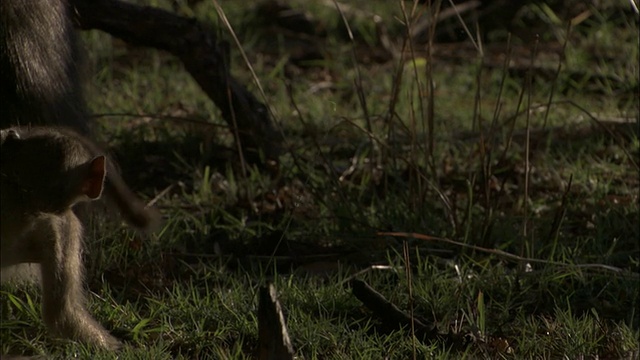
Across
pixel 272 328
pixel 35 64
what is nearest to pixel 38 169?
pixel 35 64

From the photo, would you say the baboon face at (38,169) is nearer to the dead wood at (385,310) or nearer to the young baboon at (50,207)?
the young baboon at (50,207)

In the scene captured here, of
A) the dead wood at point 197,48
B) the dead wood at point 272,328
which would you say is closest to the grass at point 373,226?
the dead wood at point 197,48

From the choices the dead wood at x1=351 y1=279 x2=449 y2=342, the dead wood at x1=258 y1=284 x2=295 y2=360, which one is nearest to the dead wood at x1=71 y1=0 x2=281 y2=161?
the dead wood at x1=351 y1=279 x2=449 y2=342

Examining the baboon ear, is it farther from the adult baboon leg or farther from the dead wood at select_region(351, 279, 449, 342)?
the dead wood at select_region(351, 279, 449, 342)

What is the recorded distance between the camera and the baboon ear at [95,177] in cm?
303

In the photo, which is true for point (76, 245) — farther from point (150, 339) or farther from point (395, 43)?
point (395, 43)

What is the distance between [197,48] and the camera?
445cm

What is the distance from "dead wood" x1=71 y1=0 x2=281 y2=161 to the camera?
13.9 ft

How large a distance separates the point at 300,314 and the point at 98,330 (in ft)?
1.84

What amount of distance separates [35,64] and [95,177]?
0.65 meters

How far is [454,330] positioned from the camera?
3.43 m

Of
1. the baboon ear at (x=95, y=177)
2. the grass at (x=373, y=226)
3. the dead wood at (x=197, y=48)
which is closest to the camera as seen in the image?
the baboon ear at (x=95, y=177)

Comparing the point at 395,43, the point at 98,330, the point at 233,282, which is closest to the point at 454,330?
the point at 233,282

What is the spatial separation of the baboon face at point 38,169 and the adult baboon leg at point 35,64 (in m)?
0.45
